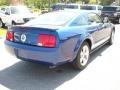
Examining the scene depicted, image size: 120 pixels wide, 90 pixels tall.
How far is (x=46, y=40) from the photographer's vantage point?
469 cm

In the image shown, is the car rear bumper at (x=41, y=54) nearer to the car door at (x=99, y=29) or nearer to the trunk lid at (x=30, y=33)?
the trunk lid at (x=30, y=33)

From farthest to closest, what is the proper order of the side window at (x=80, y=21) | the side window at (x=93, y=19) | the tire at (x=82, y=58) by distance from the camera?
the side window at (x=93, y=19), the side window at (x=80, y=21), the tire at (x=82, y=58)

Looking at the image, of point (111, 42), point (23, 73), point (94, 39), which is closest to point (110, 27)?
point (111, 42)

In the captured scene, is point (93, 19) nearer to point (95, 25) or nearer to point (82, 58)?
point (95, 25)

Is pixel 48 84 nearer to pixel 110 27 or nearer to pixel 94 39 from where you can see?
pixel 94 39

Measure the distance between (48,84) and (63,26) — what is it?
53.1 inches

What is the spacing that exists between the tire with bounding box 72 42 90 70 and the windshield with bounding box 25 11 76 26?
2.45 feet

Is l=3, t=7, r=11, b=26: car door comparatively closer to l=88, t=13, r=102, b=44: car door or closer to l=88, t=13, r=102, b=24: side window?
l=88, t=13, r=102, b=24: side window

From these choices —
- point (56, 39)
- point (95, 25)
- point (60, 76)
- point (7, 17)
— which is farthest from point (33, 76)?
point (7, 17)

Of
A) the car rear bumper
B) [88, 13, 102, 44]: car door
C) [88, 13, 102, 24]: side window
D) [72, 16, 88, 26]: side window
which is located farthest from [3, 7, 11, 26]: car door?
the car rear bumper

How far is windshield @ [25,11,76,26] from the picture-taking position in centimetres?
553

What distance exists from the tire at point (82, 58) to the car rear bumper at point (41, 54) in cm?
56

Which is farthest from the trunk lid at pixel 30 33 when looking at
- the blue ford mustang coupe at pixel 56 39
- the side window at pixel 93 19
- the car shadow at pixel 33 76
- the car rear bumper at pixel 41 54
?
the side window at pixel 93 19

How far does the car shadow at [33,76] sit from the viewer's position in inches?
183
